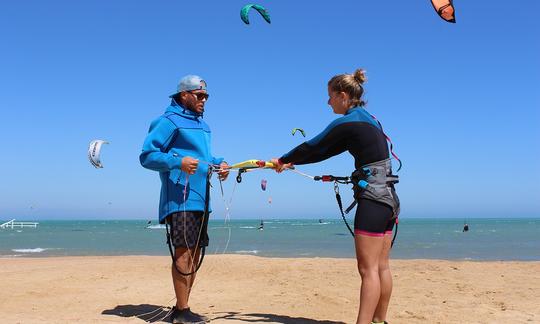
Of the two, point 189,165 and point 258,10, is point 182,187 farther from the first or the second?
point 258,10

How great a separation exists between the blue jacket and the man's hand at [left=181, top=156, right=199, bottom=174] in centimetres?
7

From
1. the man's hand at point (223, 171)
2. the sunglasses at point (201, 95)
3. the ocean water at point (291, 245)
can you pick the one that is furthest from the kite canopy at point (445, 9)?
the ocean water at point (291, 245)

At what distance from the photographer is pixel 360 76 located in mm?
4008

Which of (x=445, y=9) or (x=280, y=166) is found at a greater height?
(x=445, y=9)

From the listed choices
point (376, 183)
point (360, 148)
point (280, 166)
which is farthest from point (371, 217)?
point (280, 166)

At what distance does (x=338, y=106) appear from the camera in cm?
404

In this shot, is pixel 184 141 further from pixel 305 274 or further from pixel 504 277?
pixel 504 277

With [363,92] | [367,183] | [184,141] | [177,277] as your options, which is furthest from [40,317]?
[363,92]

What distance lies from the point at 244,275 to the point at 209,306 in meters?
2.90

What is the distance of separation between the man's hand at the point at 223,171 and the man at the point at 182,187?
10 mm

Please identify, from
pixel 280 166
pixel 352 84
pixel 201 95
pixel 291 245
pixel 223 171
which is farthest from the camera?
pixel 291 245

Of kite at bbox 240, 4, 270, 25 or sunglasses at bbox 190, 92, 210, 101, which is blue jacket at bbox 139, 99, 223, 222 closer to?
sunglasses at bbox 190, 92, 210, 101

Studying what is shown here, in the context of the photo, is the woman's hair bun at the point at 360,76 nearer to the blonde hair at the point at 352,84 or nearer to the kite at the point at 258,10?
the blonde hair at the point at 352,84

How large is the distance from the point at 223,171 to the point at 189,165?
517 mm
